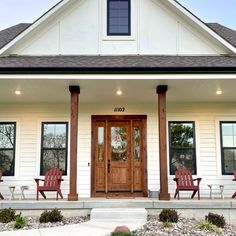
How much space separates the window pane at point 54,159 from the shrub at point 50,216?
9.90ft

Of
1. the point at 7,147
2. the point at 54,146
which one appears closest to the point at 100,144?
the point at 54,146

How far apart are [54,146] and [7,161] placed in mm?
1394

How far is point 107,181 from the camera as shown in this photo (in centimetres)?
973

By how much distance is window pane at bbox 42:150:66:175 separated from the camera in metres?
9.84

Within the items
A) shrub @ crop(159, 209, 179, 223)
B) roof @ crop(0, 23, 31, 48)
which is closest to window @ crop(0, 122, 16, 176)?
roof @ crop(0, 23, 31, 48)

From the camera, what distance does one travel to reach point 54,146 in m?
9.95

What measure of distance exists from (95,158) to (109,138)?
69 cm

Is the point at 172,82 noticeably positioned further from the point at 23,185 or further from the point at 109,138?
the point at 23,185

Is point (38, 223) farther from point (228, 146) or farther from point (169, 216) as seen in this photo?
point (228, 146)

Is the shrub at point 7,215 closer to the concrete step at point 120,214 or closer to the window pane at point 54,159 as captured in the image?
the concrete step at point 120,214

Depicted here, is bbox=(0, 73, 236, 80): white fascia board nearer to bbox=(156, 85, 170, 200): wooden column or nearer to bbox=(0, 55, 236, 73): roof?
bbox=(0, 55, 236, 73): roof

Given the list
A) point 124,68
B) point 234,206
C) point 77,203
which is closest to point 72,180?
point 77,203

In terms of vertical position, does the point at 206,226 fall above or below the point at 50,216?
below

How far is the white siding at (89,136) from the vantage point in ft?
31.8
